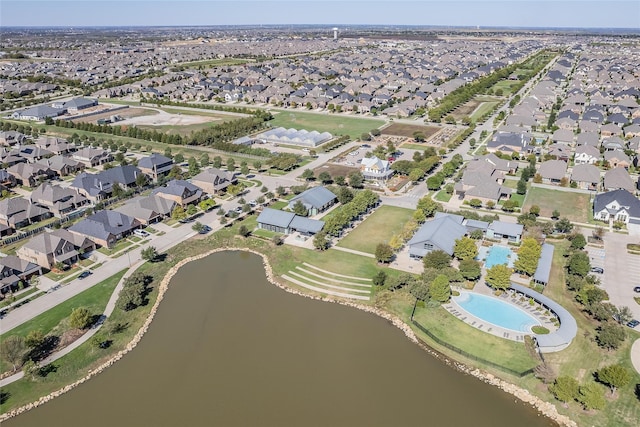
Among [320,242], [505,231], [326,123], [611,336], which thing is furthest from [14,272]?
[326,123]

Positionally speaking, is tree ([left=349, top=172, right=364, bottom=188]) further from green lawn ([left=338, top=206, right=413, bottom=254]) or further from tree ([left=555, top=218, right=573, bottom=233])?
tree ([left=555, top=218, right=573, bottom=233])

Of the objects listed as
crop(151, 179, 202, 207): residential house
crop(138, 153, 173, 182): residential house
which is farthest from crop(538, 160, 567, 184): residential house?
crop(138, 153, 173, 182): residential house

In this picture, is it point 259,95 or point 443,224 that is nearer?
point 443,224

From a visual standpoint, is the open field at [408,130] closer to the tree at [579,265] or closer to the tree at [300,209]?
the tree at [300,209]

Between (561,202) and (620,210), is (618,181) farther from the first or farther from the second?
(620,210)

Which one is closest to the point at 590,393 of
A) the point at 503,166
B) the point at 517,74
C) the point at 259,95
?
the point at 503,166

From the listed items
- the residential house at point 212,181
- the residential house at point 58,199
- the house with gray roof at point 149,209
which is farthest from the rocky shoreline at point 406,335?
the residential house at point 58,199

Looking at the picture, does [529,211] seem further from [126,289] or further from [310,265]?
[126,289]
